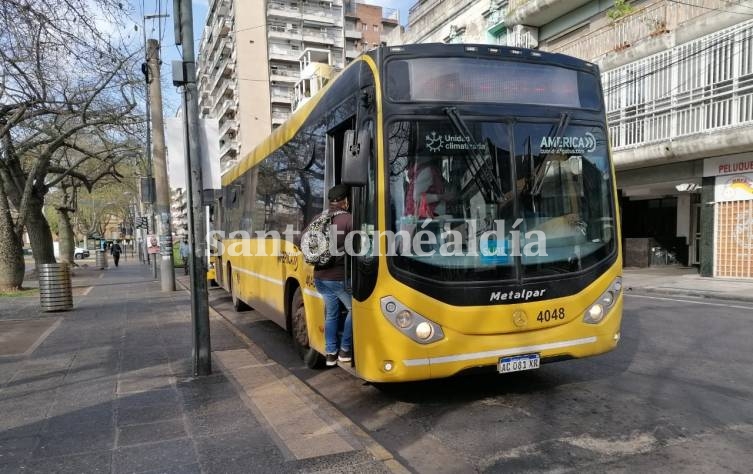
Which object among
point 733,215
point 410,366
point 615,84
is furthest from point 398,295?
point 615,84

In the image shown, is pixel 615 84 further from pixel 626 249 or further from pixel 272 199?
pixel 272 199

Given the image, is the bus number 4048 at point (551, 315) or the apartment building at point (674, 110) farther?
the apartment building at point (674, 110)

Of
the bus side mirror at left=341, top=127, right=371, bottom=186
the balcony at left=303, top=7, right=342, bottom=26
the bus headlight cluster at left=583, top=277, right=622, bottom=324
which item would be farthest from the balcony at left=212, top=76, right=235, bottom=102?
the bus headlight cluster at left=583, top=277, right=622, bottom=324

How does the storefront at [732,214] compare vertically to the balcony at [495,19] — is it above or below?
below

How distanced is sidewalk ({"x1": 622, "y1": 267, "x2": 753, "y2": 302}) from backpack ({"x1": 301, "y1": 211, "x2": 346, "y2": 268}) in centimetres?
1084

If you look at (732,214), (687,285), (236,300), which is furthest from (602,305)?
(732,214)

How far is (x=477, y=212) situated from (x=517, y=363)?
1294mm

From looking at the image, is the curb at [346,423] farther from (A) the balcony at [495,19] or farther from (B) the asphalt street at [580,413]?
(A) the balcony at [495,19]

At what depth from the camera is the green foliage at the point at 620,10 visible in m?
18.0

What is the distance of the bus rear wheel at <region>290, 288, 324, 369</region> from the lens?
6.30 metres

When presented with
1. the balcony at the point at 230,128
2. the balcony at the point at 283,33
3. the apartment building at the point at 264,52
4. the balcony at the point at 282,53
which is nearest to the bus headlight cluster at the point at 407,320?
the apartment building at the point at 264,52

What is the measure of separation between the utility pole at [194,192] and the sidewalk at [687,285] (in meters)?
11.6

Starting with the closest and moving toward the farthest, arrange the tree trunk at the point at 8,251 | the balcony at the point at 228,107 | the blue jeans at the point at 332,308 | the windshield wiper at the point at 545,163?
the windshield wiper at the point at 545,163 → the blue jeans at the point at 332,308 → the tree trunk at the point at 8,251 → the balcony at the point at 228,107

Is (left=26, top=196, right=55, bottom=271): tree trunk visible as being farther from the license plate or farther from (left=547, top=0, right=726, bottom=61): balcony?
(left=547, top=0, right=726, bottom=61): balcony
